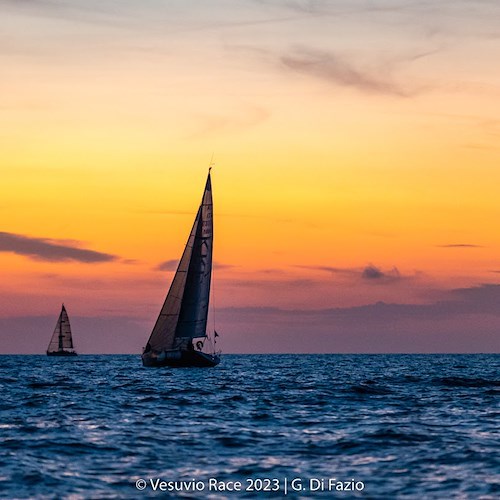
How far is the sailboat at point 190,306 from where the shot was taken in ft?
313

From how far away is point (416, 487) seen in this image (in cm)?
2328

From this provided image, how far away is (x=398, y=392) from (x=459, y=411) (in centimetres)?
1551

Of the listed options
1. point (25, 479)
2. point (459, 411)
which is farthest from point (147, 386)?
point (25, 479)

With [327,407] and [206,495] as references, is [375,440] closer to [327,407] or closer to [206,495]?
[206,495]

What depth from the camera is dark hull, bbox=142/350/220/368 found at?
94375 millimetres

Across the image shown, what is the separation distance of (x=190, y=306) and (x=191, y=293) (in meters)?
1.32

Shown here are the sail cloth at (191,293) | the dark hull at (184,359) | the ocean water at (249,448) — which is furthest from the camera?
the sail cloth at (191,293)

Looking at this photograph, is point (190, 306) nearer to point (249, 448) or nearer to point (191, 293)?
point (191, 293)

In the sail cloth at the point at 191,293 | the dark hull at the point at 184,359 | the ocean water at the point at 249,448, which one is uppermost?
the sail cloth at the point at 191,293

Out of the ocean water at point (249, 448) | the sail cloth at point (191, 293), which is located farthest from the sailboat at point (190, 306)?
the ocean water at point (249, 448)

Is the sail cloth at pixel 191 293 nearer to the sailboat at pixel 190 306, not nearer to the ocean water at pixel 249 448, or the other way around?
the sailboat at pixel 190 306

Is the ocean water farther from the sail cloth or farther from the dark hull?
the sail cloth

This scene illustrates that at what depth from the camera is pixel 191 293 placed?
319ft

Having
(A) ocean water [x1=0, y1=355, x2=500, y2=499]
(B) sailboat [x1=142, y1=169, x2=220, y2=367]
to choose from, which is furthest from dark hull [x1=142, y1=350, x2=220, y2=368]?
(A) ocean water [x1=0, y1=355, x2=500, y2=499]
